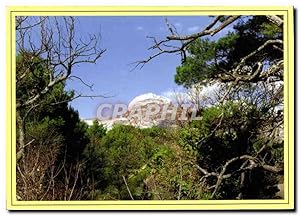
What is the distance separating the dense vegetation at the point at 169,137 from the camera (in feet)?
10.8

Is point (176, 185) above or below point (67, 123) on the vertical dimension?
below

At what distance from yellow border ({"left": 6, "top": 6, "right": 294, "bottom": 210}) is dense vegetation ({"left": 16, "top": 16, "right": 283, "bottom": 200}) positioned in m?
0.03

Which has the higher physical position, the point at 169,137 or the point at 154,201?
the point at 169,137

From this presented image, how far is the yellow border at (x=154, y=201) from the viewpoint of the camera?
3.29m

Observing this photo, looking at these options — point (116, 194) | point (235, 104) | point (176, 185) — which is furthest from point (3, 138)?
point (235, 104)

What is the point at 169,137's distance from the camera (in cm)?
332

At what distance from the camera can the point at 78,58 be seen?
331 centimetres

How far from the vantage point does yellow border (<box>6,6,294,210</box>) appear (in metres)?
3.29

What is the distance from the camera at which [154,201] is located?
331 centimetres

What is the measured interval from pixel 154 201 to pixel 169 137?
28cm

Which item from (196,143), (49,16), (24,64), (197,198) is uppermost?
(49,16)

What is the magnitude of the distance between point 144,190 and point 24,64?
0.74 metres

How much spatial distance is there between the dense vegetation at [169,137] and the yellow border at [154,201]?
1.1 inches

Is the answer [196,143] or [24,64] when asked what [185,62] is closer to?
[196,143]
